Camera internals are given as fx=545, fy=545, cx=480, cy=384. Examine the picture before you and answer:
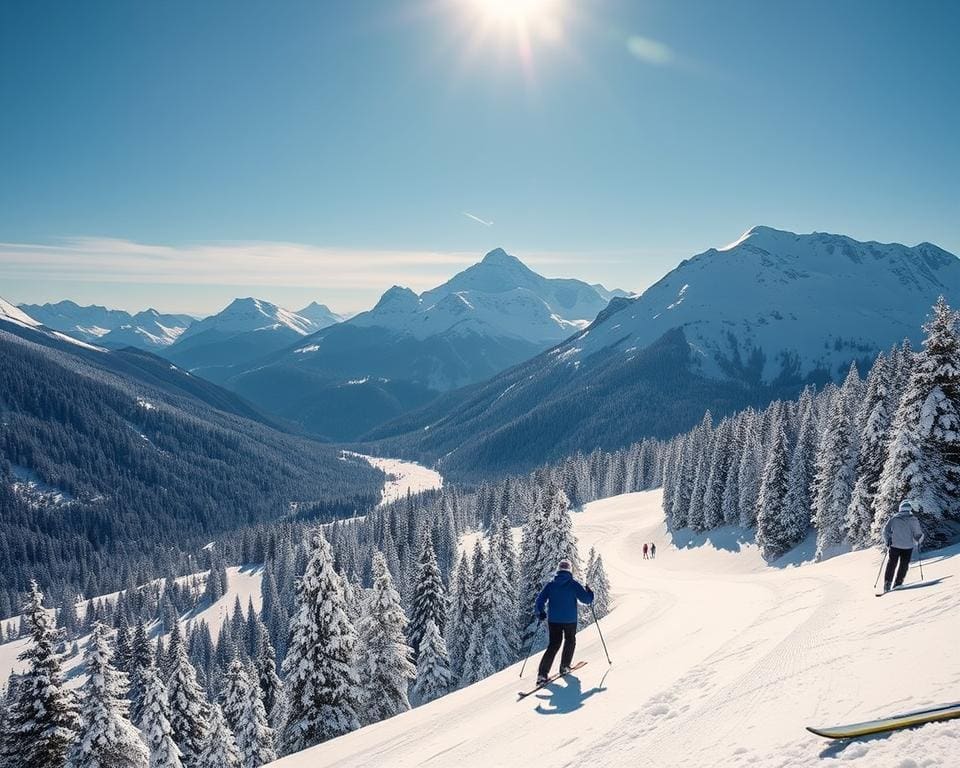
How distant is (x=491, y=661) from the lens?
3384 cm

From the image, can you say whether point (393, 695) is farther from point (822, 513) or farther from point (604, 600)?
point (822, 513)

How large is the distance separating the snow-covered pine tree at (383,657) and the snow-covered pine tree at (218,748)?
20.7ft

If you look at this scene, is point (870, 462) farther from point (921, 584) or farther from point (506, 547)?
point (921, 584)

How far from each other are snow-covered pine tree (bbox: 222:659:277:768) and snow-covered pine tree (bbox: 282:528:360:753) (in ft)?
17.3

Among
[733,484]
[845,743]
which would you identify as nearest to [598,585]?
[845,743]

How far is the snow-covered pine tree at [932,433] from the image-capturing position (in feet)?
75.4

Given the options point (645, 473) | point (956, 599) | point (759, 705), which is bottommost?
point (645, 473)

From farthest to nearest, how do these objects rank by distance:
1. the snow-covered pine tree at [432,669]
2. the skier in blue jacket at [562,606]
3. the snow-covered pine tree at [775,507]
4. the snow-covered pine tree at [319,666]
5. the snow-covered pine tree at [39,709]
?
the snow-covered pine tree at [775,507] → the snow-covered pine tree at [432,669] → the snow-covered pine tree at [319,666] → the snow-covered pine tree at [39,709] → the skier in blue jacket at [562,606]

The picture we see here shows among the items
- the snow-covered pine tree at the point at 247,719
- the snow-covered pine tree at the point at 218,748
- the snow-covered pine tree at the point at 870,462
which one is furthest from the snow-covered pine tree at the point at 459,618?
the snow-covered pine tree at the point at 870,462

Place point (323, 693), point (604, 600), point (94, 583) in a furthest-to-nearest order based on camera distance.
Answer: point (94, 583)
point (604, 600)
point (323, 693)

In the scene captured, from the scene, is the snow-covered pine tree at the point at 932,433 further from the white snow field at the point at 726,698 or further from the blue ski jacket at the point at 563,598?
the blue ski jacket at the point at 563,598

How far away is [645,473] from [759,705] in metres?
119

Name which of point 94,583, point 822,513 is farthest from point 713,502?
point 94,583

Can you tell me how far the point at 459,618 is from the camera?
3678 centimetres
